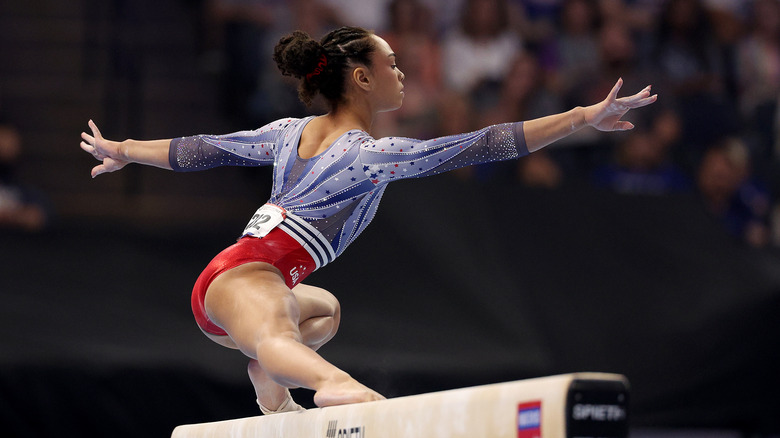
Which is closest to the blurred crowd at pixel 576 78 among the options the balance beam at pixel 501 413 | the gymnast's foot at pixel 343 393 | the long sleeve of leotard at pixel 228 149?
the long sleeve of leotard at pixel 228 149

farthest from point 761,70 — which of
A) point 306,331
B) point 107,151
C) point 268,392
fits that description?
point 107,151

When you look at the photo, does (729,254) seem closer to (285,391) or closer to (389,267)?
(389,267)

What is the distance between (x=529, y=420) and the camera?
6.41ft

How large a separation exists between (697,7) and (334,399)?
6.73 meters

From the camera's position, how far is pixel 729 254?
6.15m

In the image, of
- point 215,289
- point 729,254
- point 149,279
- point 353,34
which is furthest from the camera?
point 729,254

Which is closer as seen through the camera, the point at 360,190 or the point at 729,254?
the point at 360,190

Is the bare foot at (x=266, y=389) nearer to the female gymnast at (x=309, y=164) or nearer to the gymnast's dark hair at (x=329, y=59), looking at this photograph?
the female gymnast at (x=309, y=164)

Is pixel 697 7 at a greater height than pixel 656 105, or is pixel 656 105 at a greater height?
pixel 697 7

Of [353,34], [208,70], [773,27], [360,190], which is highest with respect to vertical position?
[773,27]

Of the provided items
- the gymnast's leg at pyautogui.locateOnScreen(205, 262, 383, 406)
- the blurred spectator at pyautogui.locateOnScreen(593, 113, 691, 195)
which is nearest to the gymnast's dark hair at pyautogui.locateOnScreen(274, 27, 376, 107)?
the gymnast's leg at pyautogui.locateOnScreen(205, 262, 383, 406)

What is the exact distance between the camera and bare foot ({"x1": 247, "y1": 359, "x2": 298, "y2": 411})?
360 cm

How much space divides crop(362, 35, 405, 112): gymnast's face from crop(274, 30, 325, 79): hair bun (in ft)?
0.63

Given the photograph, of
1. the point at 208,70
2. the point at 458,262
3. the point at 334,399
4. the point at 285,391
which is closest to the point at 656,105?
the point at 458,262
